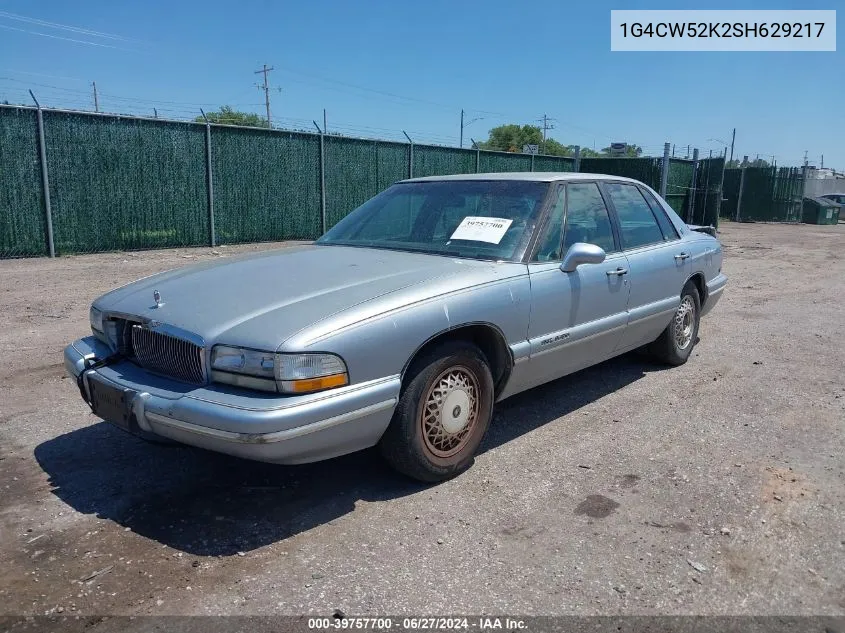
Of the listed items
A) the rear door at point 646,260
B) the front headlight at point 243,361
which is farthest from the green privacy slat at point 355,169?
the front headlight at point 243,361

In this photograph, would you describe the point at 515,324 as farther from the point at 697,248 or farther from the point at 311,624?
the point at 697,248

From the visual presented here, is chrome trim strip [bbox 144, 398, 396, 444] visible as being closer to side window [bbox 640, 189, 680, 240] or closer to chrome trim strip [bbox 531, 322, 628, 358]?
chrome trim strip [bbox 531, 322, 628, 358]

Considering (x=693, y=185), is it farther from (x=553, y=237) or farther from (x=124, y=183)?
(x=553, y=237)

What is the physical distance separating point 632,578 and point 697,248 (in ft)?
12.5

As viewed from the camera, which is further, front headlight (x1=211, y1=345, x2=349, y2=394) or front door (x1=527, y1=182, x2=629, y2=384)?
front door (x1=527, y1=182, x2=629, y2=384)

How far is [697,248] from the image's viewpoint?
6008 millimetres

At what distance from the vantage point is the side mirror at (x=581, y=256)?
4.15m

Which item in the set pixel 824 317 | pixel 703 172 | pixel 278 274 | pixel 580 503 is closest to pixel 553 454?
pixel 580 503

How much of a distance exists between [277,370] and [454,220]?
194cm

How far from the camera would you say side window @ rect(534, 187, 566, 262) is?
4.29 meters

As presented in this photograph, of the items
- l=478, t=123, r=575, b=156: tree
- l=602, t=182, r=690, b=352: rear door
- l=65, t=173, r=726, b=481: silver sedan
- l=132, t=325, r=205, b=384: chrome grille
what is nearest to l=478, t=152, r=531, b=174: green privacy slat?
l=602, t=182, r=690, b=352: rear door

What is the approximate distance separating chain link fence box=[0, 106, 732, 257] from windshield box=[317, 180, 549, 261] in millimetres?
8465

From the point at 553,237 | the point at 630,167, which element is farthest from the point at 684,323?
the point at 630,167

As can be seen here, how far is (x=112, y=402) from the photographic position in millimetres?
3361
